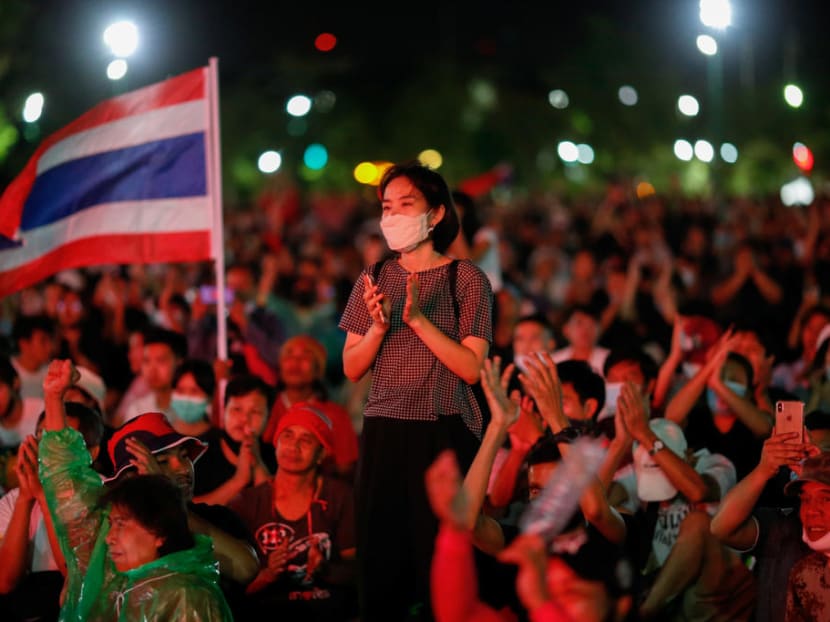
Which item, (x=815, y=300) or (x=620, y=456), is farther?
(x=815, y=300)

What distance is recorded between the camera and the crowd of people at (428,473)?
5082 millimetres

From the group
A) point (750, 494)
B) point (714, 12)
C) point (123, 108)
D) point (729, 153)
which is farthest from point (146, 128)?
point (729, 153)

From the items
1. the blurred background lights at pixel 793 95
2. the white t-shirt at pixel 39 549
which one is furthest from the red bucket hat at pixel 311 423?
the blurred background lights at pixel 793 95

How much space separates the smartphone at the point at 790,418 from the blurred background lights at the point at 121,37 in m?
7.94

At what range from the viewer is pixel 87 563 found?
18.7ft

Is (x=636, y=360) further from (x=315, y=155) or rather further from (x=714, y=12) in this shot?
(x=315, y=155)

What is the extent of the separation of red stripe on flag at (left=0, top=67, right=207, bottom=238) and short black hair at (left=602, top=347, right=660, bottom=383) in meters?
3.20

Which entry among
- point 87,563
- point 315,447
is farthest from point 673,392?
point 87,563

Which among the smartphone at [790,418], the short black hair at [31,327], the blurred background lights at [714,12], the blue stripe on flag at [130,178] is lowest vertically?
the smartphone at [790,418]

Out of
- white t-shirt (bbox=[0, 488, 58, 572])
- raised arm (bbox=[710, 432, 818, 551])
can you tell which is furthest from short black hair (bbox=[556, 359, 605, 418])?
white t-shirt (bbox=[0, 488, 58, 572])

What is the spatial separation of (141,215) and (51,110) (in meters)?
26.9

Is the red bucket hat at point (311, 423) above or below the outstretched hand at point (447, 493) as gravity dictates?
above

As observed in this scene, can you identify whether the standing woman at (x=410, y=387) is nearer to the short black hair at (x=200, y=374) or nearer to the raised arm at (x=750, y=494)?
the raised arm at (x=750, y=494)

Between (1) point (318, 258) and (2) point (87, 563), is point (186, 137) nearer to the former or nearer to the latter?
(2) point (87, 563)
